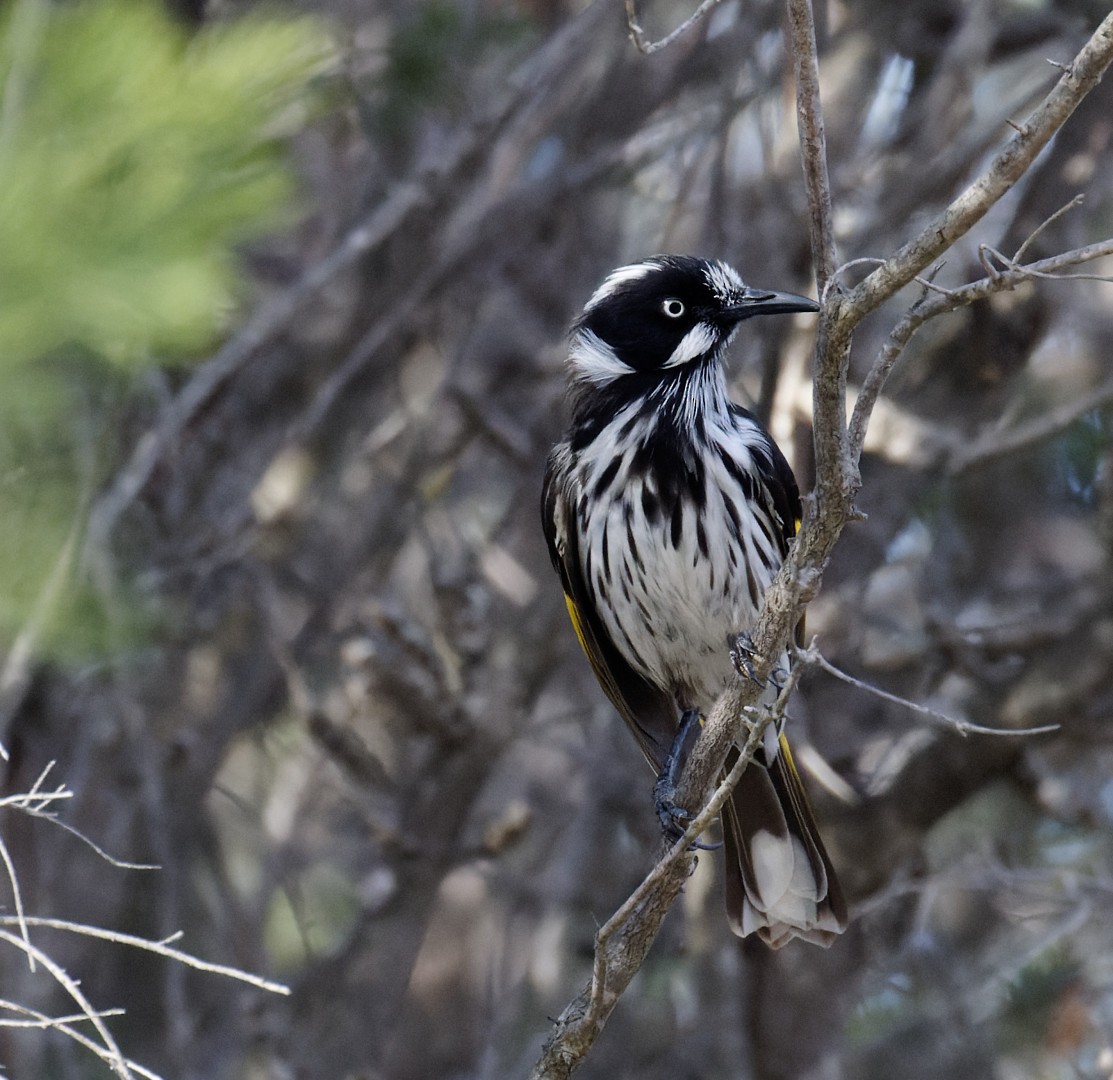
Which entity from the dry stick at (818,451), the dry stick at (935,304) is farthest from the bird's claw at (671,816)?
the dry stick at (935,304)

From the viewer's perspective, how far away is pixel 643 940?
3.08 m

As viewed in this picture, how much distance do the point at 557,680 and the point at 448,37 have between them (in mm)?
2706

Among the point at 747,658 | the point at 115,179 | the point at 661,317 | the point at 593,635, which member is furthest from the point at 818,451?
the point at 593,635

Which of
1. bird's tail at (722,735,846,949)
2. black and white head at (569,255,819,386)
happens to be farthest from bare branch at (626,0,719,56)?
bird's tail at (722,735,846,949)

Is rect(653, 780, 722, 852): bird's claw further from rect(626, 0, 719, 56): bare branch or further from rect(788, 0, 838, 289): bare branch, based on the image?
rect(626, 0, 719, 56): bare branch

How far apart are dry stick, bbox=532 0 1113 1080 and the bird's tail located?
0.87 meters

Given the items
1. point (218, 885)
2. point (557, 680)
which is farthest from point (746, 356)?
point (218, 885)

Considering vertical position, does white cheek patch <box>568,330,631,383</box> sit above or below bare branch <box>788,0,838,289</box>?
below

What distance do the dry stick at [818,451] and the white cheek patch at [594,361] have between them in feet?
5.06

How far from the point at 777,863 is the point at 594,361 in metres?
1.58

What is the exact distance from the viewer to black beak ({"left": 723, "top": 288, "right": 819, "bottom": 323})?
3.98 m

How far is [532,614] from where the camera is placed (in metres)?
5.76

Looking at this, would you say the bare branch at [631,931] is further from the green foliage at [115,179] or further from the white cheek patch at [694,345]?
the white cheek patch at [694,345]

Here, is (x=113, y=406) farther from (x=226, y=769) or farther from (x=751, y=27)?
(x=751, y=27)
